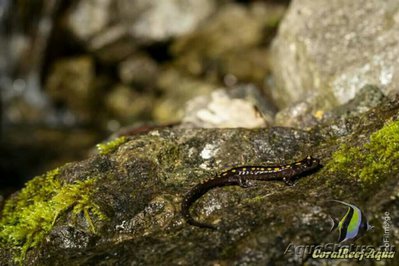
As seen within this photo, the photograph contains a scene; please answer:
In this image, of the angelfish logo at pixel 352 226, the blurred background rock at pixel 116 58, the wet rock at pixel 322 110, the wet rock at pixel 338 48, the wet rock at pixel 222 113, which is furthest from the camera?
the blurred background rock at pixel 116 58

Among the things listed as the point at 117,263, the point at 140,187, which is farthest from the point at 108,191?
the point at 117,263

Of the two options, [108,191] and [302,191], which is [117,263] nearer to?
[108,191]

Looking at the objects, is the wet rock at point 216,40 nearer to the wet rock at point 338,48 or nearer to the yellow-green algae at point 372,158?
the wet rock at point 338,48

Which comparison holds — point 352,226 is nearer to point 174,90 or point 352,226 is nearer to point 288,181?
point 288,181

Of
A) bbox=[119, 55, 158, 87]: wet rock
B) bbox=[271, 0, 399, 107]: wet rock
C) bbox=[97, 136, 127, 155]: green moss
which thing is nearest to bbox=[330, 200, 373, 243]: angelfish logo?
bbox=[97, 136, 127, 155]: green moss

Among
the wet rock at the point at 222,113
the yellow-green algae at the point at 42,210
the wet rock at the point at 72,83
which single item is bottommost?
the yellow-green algae at the point at 42,210

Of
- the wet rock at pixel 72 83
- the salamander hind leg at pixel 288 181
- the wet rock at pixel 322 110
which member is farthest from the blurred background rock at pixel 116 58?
the salamander hind leg at pixel 288 181
